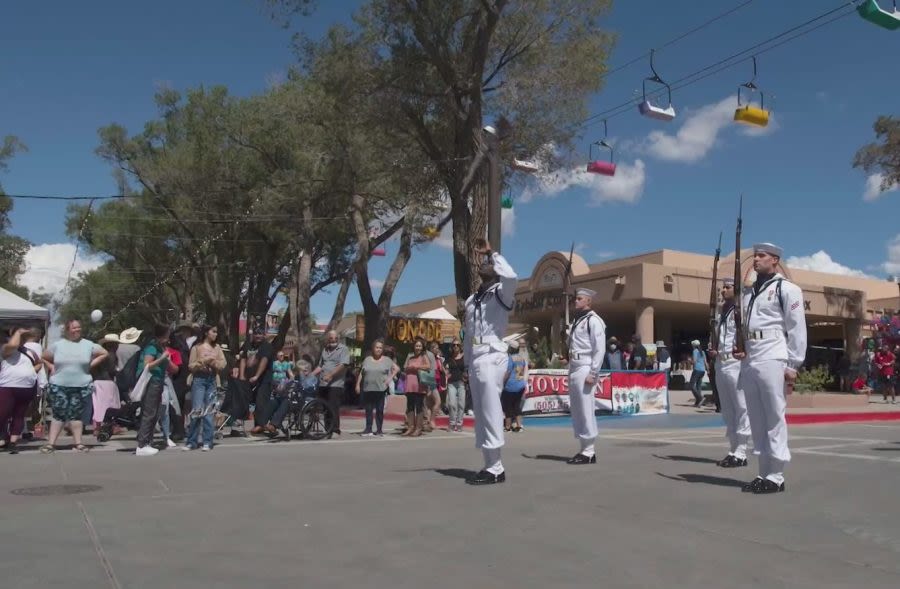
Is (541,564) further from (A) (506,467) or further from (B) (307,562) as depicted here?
(A) (506,467)

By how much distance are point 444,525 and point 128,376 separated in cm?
828

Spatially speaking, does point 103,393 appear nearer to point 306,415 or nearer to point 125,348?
point 125,348

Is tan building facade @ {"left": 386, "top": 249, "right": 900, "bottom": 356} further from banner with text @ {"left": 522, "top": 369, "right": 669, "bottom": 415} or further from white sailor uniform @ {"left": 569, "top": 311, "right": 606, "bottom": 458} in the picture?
white sailor uniform @ {"left": 569, "top": 311, "right": 606, "bottom": 458}

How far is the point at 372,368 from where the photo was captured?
13.2 meters

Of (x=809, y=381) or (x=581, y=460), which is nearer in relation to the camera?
(x=581, y=460)

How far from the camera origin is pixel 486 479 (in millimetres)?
7180

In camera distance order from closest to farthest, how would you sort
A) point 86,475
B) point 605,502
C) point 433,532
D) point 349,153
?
point 433,532
point 605,502
point 86,475
point 349,153

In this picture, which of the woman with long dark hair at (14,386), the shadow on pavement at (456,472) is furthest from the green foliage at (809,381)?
the woman with long dark hair at (14,386)

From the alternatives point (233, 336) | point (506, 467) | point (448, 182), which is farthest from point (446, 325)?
point (506, 467)

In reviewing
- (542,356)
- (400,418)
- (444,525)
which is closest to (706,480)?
(444,525)

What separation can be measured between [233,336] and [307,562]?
3920cm

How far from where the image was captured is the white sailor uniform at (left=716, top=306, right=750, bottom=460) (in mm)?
8391

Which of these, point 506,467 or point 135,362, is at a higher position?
point 135,362

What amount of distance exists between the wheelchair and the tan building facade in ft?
58.7
